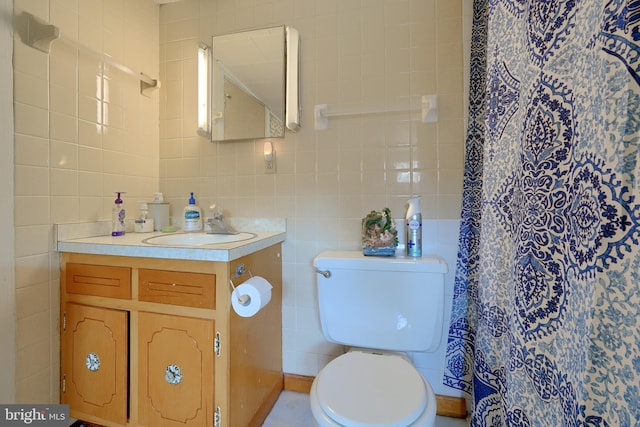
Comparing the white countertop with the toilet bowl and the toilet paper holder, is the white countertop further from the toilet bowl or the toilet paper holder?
the toilet bowl

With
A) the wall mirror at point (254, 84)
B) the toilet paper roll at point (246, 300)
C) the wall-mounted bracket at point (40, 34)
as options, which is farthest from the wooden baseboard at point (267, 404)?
the wall-mounted bracket at point (40, 34)

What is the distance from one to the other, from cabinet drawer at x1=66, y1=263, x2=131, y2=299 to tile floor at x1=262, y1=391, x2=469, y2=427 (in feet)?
2.80

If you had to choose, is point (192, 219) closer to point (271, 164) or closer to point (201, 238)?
point (201, 238)

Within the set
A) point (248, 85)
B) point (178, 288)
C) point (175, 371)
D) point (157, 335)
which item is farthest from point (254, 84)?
point (175, 371)

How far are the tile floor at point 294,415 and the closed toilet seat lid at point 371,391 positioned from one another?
1.70 ft

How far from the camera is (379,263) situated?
3.61 feet

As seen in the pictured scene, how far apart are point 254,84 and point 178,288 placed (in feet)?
3.57

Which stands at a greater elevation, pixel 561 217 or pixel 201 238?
pixel 561 217

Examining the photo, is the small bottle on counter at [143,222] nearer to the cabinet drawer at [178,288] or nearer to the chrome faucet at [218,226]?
the chrome faucet at [218,226]

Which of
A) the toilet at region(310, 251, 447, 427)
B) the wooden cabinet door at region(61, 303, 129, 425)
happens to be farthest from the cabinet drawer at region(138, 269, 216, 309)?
the toilet at region(310, 251, 447, 427)

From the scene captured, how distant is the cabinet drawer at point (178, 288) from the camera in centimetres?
96

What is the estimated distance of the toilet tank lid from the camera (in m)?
1.06

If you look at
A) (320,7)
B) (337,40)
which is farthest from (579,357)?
(320,7)

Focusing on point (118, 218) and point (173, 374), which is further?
point (118, 218)
